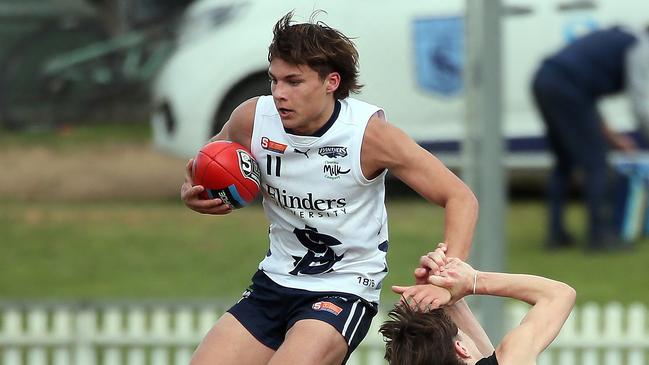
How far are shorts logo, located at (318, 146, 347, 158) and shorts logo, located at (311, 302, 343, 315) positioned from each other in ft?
1.59

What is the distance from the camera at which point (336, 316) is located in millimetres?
5031

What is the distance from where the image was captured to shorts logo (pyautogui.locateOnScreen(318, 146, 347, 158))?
503 centimetres

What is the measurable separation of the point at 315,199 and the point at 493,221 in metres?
3.33

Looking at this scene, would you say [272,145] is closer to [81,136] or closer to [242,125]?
[242,125]

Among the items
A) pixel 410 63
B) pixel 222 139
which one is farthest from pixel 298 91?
pixel 410 63

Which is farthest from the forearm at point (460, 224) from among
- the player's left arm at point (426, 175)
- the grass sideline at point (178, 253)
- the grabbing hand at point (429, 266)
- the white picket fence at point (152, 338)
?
the grass sideline at point (178, 253)

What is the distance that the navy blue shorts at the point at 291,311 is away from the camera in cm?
505

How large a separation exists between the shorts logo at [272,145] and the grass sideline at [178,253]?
15.6 ft

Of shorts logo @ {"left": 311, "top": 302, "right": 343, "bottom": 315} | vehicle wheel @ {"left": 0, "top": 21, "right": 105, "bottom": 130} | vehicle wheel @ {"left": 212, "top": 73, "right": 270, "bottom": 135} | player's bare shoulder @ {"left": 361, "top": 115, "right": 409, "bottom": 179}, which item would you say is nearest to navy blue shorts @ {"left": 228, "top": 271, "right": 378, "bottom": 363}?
shorts logo @ {"left": 311, "top": 302, "right": 343, "bottom": 315}

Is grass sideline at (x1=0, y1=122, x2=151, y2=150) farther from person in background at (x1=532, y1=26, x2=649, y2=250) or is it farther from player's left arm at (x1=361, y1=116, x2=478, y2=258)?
player's left arm at (x1=361, y1=116, x2=478, y2=258)

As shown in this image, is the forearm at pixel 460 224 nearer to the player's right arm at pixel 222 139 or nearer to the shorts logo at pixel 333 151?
the shorts logo at pixel 333 151

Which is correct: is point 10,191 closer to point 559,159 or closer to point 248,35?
point 248,35

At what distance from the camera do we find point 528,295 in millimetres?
4512

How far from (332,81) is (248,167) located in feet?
1.30
